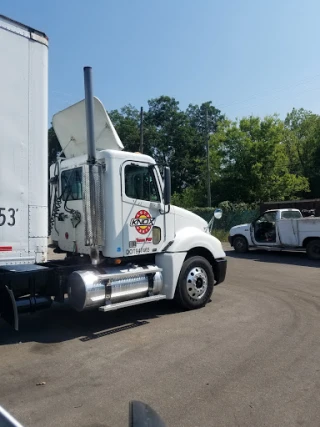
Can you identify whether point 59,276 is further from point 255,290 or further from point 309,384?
point 255,290

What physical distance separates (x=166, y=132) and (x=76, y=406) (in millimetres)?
53049

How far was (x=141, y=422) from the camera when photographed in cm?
184

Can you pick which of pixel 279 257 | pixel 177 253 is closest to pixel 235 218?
pixel 279 257

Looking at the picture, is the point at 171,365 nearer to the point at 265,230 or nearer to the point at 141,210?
the point at 141,210

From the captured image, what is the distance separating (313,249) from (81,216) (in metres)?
10.6

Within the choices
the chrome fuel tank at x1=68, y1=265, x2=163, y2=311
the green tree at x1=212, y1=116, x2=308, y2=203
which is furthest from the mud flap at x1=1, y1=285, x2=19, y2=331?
the green tree at x1=212, y1=116, x2=308, y2=203

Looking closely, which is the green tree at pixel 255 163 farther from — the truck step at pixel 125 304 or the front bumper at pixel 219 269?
the truck step at pixel 125 304

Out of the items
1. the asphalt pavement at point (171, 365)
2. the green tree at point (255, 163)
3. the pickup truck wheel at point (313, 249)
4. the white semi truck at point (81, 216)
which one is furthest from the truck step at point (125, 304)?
the green tree at point (255, 163)

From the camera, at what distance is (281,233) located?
15.5 meters

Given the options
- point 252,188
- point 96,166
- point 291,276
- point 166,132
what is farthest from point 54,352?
point 166,132

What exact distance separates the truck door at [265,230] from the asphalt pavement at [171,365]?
325 inches

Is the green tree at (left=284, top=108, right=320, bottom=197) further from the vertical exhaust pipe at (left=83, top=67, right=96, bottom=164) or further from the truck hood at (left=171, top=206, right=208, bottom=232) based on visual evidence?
the vertical exhaust pipe at (left=83, top=67, right=96, bottom=164)

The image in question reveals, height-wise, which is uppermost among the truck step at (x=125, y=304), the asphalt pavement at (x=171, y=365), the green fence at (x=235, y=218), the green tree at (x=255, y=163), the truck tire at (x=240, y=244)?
the green tree at (x=255, y=163)

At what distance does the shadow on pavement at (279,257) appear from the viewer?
13984 mm
